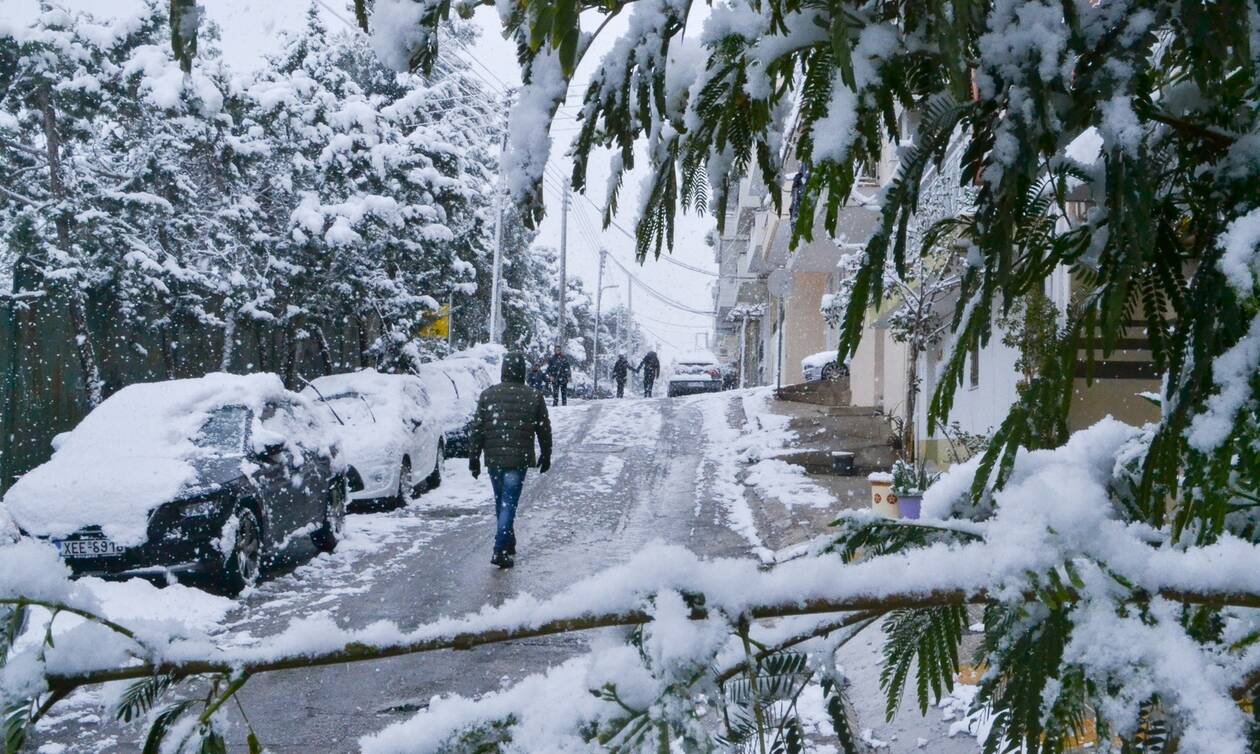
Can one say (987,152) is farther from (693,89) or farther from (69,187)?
(69,187)

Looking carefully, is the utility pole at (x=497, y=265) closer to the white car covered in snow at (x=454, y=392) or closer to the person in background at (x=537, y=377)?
the person in background at (x=537, y=377)

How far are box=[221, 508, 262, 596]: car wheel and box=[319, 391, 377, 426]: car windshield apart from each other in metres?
4.81

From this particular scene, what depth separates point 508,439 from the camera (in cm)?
1041

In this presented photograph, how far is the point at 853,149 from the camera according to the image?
4.68 ft

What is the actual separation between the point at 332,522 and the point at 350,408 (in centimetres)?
383

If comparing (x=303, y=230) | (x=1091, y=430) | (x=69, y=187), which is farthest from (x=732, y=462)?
(x=1091, y=430)

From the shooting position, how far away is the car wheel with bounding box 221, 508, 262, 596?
9.04 metres

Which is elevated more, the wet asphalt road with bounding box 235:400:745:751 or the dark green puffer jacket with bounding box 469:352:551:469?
the dark green puffer jacket with bounding box 469:352:551:469

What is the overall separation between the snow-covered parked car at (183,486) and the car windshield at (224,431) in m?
0.01

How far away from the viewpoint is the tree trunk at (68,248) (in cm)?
1389

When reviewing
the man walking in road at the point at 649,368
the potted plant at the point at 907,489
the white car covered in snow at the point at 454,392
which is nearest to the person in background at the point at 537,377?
the man walking in road at the point at 649,368

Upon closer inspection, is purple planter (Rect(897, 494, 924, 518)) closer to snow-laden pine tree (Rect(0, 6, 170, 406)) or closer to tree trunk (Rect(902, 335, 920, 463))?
tree trunk (Rect(902, 335, 920, 463))

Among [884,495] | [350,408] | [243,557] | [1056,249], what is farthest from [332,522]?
[1056,249]

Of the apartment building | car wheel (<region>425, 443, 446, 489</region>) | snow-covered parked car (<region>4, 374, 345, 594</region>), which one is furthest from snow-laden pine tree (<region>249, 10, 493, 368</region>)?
snow-covered parked car (<region>4, 374, 345, 594</region>)
